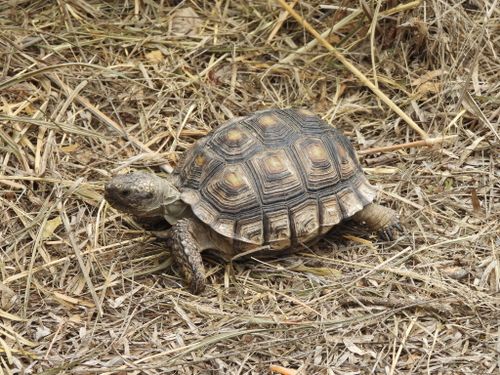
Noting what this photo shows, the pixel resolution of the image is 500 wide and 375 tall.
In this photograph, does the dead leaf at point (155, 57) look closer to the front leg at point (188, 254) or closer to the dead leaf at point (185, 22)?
the dead leaf at point (185, 22)

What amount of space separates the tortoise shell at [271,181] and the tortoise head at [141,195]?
9 cm

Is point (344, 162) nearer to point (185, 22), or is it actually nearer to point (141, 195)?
point (141, 195)

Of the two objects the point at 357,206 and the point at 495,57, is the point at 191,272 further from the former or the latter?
the point at 495,57

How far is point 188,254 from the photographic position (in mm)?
3422

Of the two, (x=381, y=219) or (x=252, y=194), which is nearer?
(x=252, y=194)

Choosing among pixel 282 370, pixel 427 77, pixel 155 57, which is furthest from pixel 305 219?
pixel 155 57

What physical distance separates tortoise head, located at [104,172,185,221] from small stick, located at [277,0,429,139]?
155 cm

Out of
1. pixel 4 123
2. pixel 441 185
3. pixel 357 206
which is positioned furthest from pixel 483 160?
pixel 4 123

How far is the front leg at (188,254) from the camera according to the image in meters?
3.40

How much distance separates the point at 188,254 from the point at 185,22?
7.27 feet

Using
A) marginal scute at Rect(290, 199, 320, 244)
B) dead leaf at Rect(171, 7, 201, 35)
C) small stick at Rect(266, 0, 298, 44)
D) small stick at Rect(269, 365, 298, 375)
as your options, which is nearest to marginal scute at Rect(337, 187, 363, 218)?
marginal scute at Rect(290, 199, 320, 244)

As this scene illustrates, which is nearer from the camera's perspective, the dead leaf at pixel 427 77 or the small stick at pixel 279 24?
the dead leaf at pixel 427 77

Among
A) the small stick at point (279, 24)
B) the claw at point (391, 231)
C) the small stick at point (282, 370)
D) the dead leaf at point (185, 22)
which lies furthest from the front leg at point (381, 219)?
the dead leaf at point (185, 22)

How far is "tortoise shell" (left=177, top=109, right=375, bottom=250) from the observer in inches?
139
